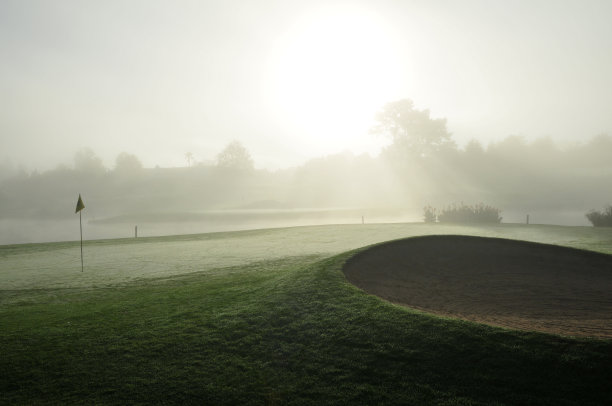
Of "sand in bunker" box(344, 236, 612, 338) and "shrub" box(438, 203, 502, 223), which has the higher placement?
"shrub" box(438, 203, 502, 223)

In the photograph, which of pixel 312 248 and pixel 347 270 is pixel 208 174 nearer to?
pixel 312 248

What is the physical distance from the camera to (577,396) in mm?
3549

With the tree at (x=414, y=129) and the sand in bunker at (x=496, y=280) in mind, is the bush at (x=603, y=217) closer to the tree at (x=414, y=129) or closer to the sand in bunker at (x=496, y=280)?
the sand in bunker at (x=496, y=280)

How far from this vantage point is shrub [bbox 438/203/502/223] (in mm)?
32250

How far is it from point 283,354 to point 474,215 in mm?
32945

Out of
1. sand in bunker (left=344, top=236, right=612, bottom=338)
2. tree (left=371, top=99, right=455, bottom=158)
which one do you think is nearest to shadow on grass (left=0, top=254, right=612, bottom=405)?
sand in bunker (left=344, top=236, right=612, bottom=338)

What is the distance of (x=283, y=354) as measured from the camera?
16.1ft

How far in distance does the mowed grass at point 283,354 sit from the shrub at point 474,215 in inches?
1157

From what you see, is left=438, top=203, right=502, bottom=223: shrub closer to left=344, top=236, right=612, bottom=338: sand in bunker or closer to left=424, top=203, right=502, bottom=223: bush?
left=424, top=203, right=502, bottom=223: bush

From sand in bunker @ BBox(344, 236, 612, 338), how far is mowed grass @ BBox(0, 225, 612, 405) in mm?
1035

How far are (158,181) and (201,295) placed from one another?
115 meters

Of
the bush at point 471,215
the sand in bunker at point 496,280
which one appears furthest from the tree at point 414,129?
the sand in bunker at point 496,280

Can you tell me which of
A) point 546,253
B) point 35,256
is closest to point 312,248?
point 546,253

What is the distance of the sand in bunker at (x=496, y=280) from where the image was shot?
5.89 m
